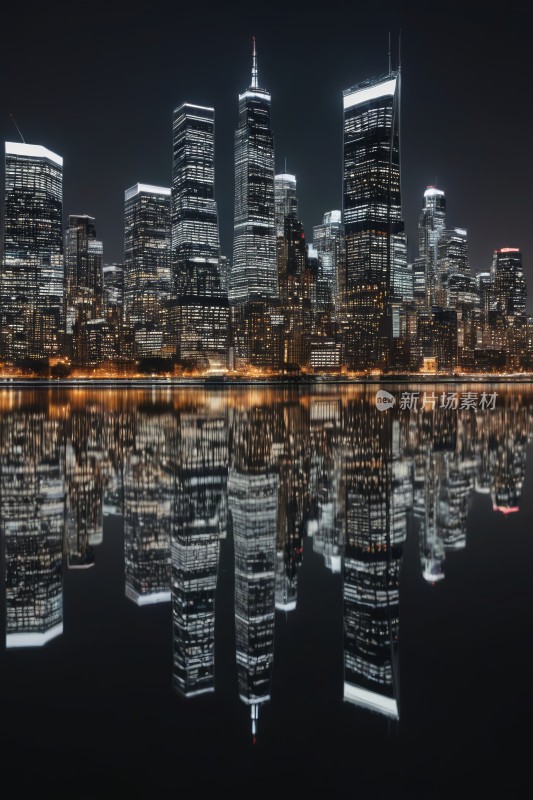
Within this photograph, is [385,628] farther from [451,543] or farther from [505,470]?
[505,470]

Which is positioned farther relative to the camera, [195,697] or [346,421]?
[346,421]

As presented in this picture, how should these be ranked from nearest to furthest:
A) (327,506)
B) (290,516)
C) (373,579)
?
(373,579)
(290,516)
(327,506)

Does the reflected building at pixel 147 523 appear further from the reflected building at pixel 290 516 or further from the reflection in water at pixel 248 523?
the reflected building at pixel 290 516

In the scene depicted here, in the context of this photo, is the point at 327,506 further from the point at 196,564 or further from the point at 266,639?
the point at 266,639

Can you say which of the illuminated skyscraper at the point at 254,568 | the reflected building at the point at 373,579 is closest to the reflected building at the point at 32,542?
the illuminated skyscraper at the point at 254,568

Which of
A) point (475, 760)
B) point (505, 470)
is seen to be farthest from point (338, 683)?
point (505, 470)

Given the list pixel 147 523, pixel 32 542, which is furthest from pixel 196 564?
pixel 32 542
